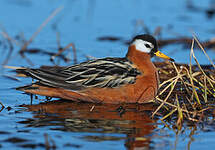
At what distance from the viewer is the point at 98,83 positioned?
26.5 feet

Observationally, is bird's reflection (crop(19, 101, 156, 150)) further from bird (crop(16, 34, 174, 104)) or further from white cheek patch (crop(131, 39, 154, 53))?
white cheek patch (crop(131, 39, 154, 53))

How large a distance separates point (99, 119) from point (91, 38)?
6.32 metres

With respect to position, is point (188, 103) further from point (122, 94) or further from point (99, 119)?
point (99, 119)

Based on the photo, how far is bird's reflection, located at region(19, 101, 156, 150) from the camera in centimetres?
647

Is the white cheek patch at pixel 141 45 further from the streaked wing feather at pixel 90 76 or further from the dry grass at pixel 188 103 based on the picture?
the dry grass at pixel 188 103

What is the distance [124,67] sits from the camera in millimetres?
8211

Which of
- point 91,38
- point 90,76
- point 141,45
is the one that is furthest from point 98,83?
point 91,38

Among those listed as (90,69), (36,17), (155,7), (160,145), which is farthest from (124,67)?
(155,7)

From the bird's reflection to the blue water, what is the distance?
0.02 meters

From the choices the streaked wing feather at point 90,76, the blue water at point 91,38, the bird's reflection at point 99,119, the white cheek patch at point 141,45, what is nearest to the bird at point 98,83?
the streaked wing feather at point 90,76

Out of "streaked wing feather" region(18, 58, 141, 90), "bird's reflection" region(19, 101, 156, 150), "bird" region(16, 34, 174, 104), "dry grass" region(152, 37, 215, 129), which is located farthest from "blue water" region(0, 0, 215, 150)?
"streaked wing feather" region(18, 58, 141, 90)

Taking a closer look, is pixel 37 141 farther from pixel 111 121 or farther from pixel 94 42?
pixel 94 42

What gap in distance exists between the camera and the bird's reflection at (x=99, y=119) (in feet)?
21.2

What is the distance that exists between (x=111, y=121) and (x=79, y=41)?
241 inches
